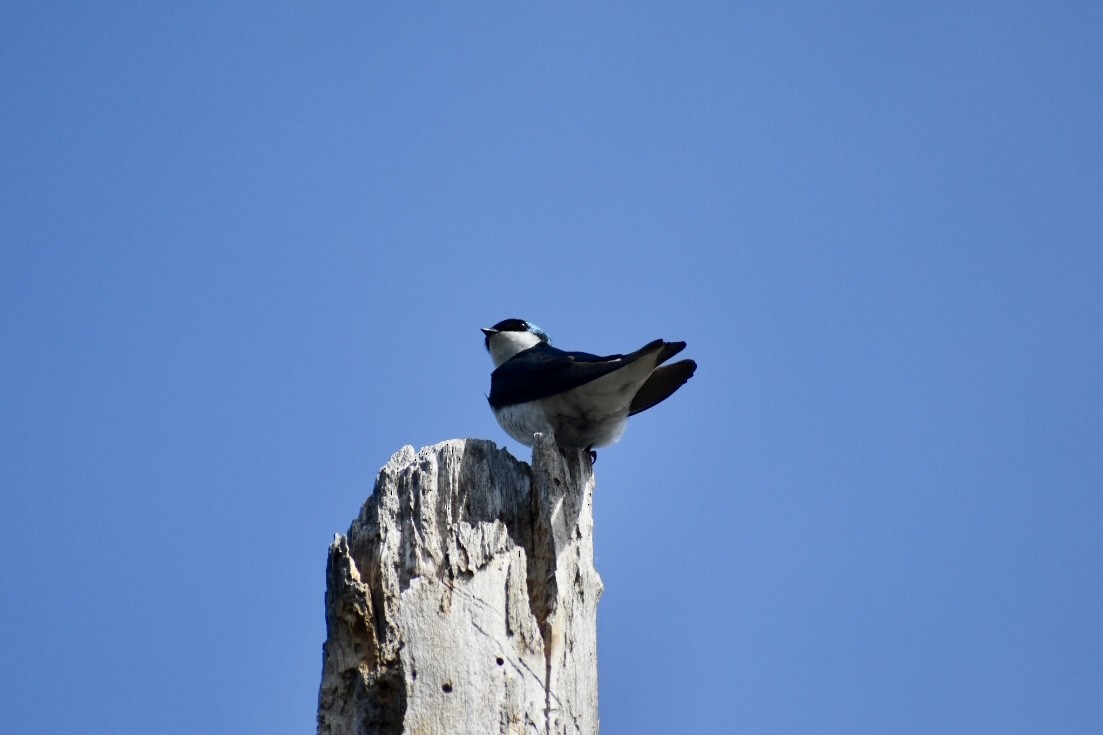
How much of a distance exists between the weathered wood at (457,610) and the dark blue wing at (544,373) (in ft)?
4.92

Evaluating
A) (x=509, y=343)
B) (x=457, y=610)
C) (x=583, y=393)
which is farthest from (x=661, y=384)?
(x=457, y=610)

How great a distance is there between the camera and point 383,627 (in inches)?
151

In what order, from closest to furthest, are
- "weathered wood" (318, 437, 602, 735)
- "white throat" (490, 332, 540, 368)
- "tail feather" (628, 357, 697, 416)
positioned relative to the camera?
"weathered wood" (318, 437, 602, 735) → "tail feather" (628, 357, 697, 416) → "white throat" (490, 332, 540, 368)

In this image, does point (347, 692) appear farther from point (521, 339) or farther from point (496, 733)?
point (521, 339)

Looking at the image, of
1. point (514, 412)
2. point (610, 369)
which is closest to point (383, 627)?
point (610, 369)

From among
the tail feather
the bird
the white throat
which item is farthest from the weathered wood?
the white throat

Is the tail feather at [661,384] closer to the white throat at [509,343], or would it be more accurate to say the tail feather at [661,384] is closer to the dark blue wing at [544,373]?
the dark blue wing at [544,373]

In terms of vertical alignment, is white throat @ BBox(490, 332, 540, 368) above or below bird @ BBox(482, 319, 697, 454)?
above

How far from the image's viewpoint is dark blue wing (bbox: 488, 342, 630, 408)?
5891 millimetres

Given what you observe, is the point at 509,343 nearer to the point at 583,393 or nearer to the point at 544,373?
the point at 544,373

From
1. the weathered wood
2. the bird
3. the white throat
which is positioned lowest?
the weathered wood

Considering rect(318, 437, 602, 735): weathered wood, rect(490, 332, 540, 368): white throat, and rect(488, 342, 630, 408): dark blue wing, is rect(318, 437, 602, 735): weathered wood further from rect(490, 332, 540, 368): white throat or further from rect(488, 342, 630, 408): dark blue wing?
rect(490, 332, 540, 368): white throat

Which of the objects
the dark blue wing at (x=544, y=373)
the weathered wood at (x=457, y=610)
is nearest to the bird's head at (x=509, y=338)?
the dark blue wing at (x=544, y=373)

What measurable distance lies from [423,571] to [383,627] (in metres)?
0.22
